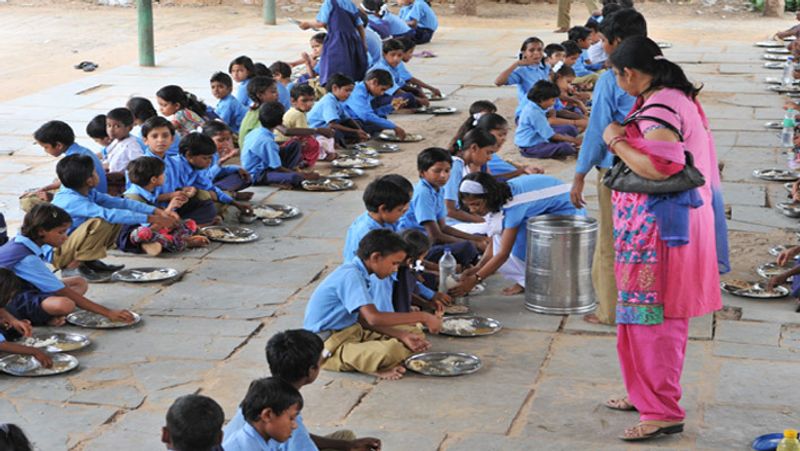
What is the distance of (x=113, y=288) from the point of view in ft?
23.7

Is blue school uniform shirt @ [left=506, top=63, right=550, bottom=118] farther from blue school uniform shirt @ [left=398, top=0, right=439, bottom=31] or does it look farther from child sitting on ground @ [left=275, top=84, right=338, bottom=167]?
blue school uniform shirt @ [left=398, top=0, right=439, bottom=31]

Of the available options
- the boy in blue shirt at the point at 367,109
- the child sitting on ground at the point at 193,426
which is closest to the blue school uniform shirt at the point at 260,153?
the boy in blue shirt at the point at 367,109

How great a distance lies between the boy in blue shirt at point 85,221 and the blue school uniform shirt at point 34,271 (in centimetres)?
97

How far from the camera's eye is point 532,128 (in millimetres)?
10781

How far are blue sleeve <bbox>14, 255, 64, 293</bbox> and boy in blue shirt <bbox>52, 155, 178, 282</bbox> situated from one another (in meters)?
0.96

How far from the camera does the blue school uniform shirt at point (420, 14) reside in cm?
1822

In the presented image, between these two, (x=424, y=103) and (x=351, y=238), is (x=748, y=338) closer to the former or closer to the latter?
(x=351, y=238)

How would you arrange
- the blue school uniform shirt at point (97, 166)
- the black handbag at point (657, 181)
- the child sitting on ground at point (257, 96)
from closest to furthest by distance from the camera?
the black handbag at point (657, 181), the blue school uniform shirt at point (97, 166), the child sitting on ground at point (257, 96)

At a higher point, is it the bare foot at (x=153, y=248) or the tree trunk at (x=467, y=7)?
the tree trunk at (x=467, y=7)

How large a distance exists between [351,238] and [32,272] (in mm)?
1724

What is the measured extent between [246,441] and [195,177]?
471cm

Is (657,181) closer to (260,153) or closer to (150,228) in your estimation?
(150,228)

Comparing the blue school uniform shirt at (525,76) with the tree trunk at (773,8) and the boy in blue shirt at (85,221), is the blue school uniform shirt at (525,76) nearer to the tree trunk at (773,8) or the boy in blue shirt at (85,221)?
the boy in blue shirt at (85,221)

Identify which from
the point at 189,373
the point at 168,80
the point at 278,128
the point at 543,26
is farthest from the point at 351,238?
the point at 543,26
